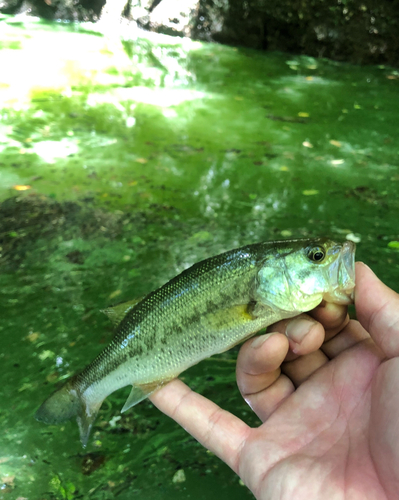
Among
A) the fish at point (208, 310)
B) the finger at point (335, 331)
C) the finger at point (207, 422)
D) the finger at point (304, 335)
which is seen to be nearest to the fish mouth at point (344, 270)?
the fish at point (208, 310)

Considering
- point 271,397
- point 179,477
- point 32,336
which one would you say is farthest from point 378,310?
point 32,336

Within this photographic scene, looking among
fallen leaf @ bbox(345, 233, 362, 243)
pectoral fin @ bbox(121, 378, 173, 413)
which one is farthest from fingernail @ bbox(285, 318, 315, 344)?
fallen leaf @ bbox(345, 233, 362, 243)

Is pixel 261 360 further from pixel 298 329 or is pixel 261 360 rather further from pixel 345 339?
pixel 345 339

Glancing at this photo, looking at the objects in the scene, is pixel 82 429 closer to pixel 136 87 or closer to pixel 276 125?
pixel 276 125

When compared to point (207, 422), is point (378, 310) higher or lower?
higher

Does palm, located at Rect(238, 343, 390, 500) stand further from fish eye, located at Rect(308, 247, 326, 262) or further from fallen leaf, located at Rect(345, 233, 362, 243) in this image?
fallen leaf, located at Rect(345, 233, 362, 243)

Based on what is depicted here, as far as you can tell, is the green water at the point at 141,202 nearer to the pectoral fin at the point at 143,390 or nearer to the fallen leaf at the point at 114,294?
the fallen leaf at the point at 114,294

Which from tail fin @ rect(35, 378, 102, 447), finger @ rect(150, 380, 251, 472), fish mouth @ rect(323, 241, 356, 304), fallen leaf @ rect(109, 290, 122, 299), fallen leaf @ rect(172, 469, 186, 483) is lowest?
fallen leaf @ rect(172, 469, 186, 483)
